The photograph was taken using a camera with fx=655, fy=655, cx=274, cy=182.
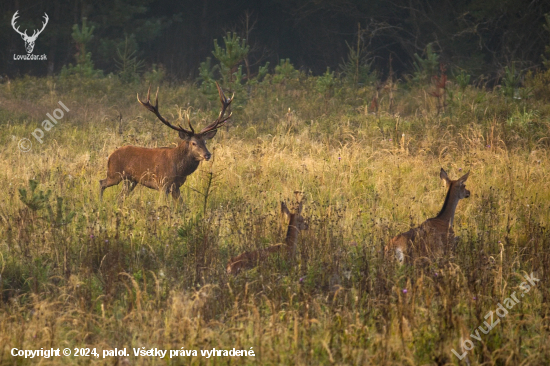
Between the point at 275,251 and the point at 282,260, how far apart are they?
10 cm

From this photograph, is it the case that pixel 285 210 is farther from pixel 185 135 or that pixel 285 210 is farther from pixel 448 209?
pixel 185 135

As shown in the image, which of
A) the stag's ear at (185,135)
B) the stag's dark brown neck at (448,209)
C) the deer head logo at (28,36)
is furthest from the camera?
the deer head logo at (28,36)

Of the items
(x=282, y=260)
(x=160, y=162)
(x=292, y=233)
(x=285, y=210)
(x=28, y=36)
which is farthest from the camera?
(x=28, y=36)

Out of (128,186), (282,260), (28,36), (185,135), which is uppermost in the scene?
(28,36)

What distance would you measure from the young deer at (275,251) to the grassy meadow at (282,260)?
0.27 ft

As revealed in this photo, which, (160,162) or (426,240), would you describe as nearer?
(426,240)

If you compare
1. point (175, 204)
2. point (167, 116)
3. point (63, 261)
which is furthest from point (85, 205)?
point (167, 116)

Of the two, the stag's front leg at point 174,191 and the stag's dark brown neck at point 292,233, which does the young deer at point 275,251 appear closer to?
the stag's dark brown neck at point 292,233

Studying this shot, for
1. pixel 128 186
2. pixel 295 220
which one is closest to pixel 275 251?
pixel 295 220

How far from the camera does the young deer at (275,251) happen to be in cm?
488

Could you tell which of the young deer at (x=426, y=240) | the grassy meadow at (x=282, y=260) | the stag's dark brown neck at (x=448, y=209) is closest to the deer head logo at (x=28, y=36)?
the grassy meadow at (x=282, y=260)

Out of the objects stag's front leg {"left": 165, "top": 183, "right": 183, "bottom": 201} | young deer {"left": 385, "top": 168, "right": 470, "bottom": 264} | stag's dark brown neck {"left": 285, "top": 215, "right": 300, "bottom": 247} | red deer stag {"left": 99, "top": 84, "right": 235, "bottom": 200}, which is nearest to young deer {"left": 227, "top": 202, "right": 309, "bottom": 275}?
stag's dark brown neck {"left": 285, "top": 215, "right": 300, "bottom": 247}

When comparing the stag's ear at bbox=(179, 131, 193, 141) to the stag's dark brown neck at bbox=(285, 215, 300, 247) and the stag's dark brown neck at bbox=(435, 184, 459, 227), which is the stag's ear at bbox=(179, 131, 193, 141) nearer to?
the stag's dark brown neck at bbox=(285, 215, 300, 247)

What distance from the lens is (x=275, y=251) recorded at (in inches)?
201
